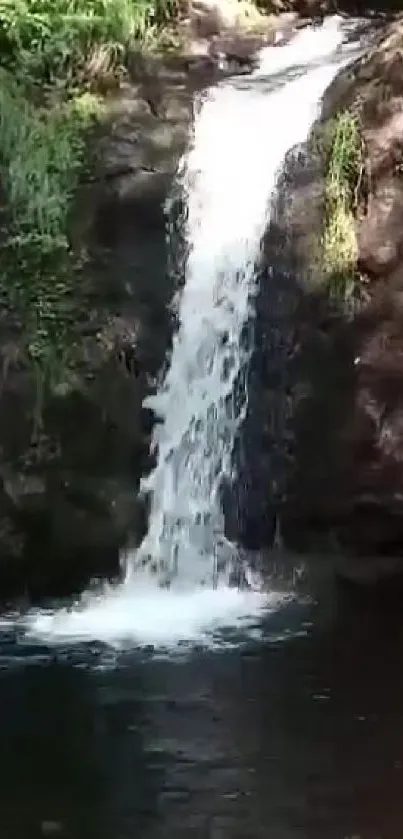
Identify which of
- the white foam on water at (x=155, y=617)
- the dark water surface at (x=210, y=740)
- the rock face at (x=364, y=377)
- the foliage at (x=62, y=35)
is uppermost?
the foliage at (x=62, y=35)

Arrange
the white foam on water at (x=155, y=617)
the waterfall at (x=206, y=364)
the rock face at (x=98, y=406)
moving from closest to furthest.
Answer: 1. the white foam on water at (x=155, y=617)
2. the rock face at (x=98, y=406)
3. the waterfall at (x=206, y=364)

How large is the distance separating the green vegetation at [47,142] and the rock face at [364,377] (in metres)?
1.29

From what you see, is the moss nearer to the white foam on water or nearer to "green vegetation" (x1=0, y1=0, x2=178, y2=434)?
"green vegetation" (x1=0, y1=0, x2=178, y2=434)

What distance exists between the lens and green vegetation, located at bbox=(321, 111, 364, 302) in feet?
23.9

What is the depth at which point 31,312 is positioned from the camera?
7.59 metres

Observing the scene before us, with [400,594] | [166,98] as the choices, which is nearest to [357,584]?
[400,594]

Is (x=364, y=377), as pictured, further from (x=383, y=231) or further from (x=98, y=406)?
(x=98, y=406)

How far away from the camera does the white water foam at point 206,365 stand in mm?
7559

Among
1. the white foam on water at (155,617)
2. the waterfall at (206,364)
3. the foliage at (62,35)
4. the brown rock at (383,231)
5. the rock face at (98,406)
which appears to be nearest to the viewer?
the white foam on water at (155,617)

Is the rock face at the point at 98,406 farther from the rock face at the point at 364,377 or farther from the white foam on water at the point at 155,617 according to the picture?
the rock face at the point at 364,377

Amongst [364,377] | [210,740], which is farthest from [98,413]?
[210,740]

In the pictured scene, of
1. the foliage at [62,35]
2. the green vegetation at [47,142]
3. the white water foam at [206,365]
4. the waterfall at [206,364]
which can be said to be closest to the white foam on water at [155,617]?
the white water foam at [206,365]

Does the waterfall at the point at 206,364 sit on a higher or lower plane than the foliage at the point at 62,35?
lower

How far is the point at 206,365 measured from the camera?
777 centimetres
